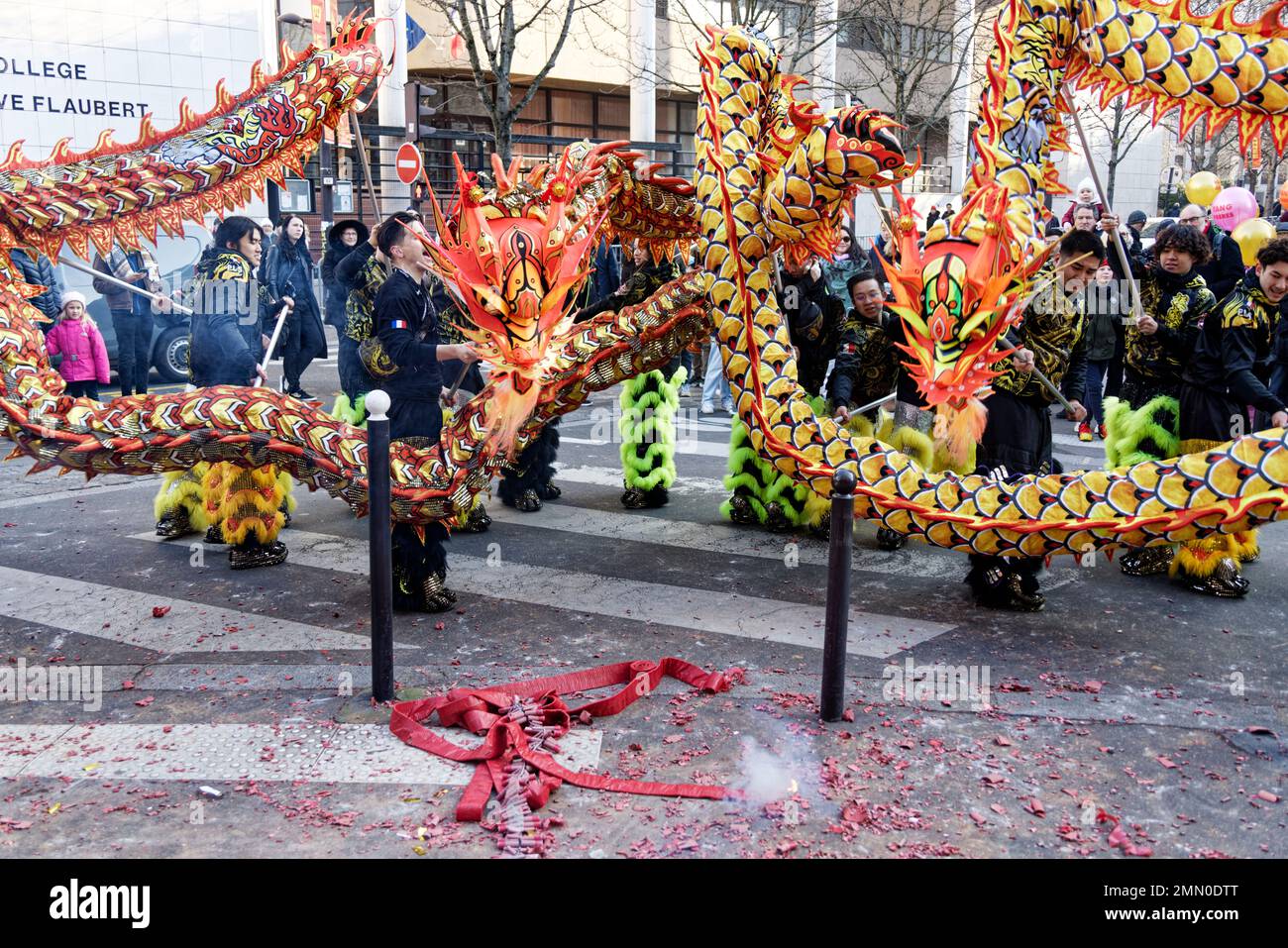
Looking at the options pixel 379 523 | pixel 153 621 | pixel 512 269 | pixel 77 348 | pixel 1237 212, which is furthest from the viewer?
pixel 1237 212

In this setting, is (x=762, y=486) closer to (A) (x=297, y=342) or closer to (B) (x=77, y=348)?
(A) (x=297, y=342)

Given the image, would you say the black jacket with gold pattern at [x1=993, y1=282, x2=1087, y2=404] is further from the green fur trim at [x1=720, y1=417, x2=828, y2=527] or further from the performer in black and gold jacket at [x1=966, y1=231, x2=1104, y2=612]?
the green fur trim at [x1=720, y1=417, x2=828, y2=527]

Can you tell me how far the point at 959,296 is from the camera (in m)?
4.79

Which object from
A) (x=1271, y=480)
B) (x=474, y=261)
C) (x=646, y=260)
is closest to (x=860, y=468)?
(x=1271, y=480)

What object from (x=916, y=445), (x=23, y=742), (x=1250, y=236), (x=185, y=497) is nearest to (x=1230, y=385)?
(x=916, y=445)

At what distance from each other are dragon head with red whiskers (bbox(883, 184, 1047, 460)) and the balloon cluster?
3923mm

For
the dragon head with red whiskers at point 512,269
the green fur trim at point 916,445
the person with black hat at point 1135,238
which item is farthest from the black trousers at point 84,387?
the person with black hat at point 1135,238

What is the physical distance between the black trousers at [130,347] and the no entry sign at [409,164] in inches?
135

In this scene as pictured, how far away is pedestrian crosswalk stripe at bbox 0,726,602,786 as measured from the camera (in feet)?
13.1

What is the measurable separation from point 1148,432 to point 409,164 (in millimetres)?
7457

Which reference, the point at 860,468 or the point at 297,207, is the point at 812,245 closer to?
the point at 860,468

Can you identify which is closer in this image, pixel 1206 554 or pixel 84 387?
pixel 1206 554

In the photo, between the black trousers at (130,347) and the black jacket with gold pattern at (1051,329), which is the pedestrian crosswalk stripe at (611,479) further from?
the black trousers at (130,347)

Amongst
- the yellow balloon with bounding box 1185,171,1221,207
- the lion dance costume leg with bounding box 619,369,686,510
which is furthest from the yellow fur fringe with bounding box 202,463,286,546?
the yellow balloon with bounding box 1185,171,1221,207
